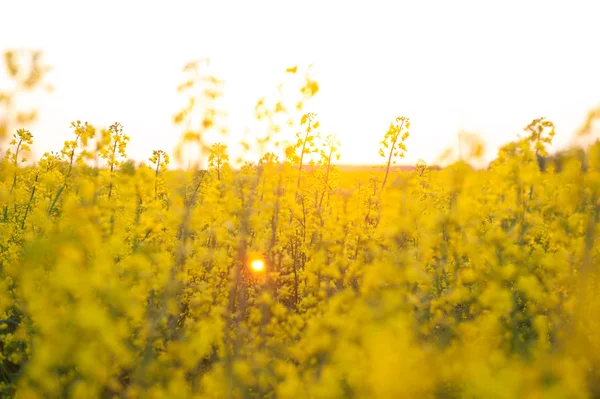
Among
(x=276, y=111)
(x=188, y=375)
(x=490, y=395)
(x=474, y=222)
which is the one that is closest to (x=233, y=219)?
(x=276, y=111)

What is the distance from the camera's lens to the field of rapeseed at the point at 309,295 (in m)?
2.57

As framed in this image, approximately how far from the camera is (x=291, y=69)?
15.9 feet

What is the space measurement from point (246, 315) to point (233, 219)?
73.8 inches

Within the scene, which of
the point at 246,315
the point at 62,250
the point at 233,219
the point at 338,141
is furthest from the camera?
the point at 338,141

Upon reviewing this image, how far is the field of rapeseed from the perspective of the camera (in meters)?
2.57

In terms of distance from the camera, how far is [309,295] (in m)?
4.36

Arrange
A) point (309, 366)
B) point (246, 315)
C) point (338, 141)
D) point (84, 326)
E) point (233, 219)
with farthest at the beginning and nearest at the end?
point (338, 141) < point (246, 315) < point (233, 219) < point (309, 366) < point (84, 326)

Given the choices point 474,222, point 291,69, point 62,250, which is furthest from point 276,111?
point 62,250

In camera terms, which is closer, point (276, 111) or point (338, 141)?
point (276, 111)

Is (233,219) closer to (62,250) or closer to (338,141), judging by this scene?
(62,250)

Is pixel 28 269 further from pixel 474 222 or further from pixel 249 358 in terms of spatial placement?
pixel 474 222

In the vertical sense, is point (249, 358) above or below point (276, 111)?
below

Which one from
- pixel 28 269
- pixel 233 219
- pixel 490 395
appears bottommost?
pixel 490 395

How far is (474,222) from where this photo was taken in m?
4.82
